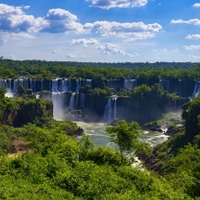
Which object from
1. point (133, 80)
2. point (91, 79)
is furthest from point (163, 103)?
point (91, 79)

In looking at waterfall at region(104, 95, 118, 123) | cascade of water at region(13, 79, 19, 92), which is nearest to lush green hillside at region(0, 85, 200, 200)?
waterfall at region(104, 95, 118, 123)

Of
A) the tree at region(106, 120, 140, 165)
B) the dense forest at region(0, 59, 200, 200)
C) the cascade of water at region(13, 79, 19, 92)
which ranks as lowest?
the dense forest at region(0, 59, 200, 200)

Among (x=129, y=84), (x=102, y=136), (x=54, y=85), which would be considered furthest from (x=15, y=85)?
(x=102, y=136)

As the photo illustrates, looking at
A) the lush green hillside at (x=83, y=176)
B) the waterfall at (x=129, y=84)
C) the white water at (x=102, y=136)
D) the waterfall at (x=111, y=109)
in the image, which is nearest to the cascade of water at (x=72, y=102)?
the white water at (x=102, y=136)

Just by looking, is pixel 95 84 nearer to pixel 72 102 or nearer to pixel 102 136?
pixel 72 102

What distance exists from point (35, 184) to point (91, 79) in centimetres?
9067

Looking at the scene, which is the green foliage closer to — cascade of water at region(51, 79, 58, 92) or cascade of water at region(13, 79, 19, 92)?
cascade of water at region(51, 79, 58, 92)

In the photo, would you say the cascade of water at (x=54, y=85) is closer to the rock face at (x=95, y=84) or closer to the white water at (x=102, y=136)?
the rock face at (x=95, y=84)

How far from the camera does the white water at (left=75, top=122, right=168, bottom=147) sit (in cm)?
7344

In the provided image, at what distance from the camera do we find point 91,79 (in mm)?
116875

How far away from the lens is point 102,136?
259 ft

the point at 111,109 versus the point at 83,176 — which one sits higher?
the point at 83,176

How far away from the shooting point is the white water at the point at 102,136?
7344cm

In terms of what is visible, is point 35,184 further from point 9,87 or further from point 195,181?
point 9,87
